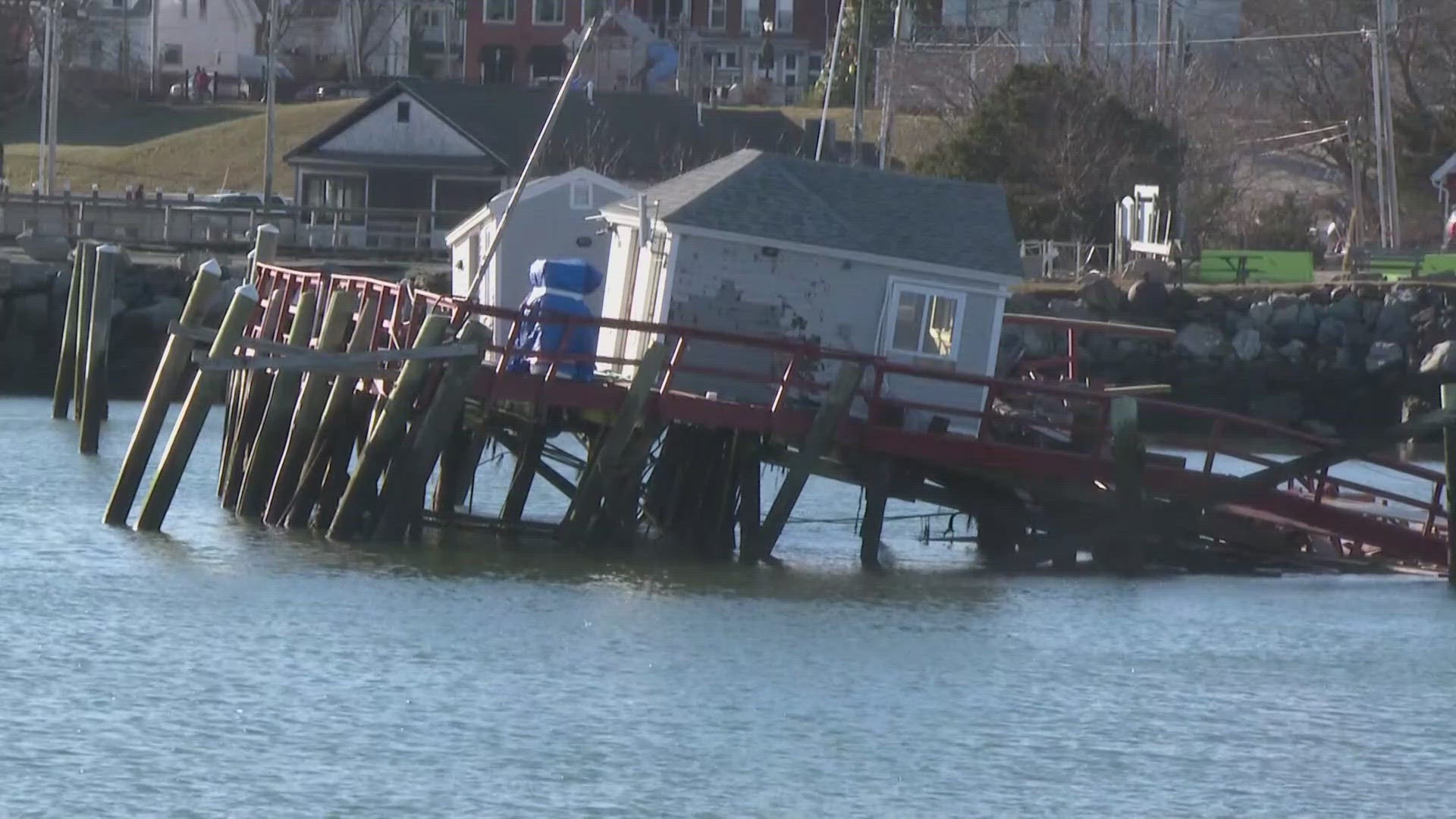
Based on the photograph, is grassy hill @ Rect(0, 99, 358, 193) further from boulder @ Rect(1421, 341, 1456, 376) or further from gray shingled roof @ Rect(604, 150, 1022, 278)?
gray shingled roof @ Rect(604, 150, 1022, 278)

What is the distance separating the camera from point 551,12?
9881 cm

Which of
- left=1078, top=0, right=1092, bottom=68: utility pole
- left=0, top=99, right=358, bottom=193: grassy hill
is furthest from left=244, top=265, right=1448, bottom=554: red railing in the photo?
left=0, top=99, right=358, bottom=193: grassy hill

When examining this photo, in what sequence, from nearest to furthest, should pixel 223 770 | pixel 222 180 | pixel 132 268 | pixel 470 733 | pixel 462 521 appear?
pixel 223 770, pixel 470 733, pixel 462 521, pixel 132 268, pixel 222 180

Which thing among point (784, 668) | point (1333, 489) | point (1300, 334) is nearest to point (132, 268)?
point (1300, 334)

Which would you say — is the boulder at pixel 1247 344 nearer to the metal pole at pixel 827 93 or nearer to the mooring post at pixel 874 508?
the metal pole at pixel 827 93

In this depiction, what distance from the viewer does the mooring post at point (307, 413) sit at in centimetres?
2392

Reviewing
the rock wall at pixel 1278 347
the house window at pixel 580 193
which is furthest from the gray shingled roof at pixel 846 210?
the rock wall at pixel 1278 347

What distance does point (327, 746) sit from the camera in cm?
1617

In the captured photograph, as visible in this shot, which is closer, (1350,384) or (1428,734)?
(1428,734)

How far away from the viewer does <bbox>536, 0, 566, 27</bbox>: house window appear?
98.6 m

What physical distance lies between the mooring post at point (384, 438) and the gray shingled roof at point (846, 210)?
11.1 ft

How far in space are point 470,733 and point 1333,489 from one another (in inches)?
517

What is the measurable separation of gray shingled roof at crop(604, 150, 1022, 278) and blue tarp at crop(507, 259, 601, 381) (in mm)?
1179

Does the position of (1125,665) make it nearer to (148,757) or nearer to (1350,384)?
(148,757)
